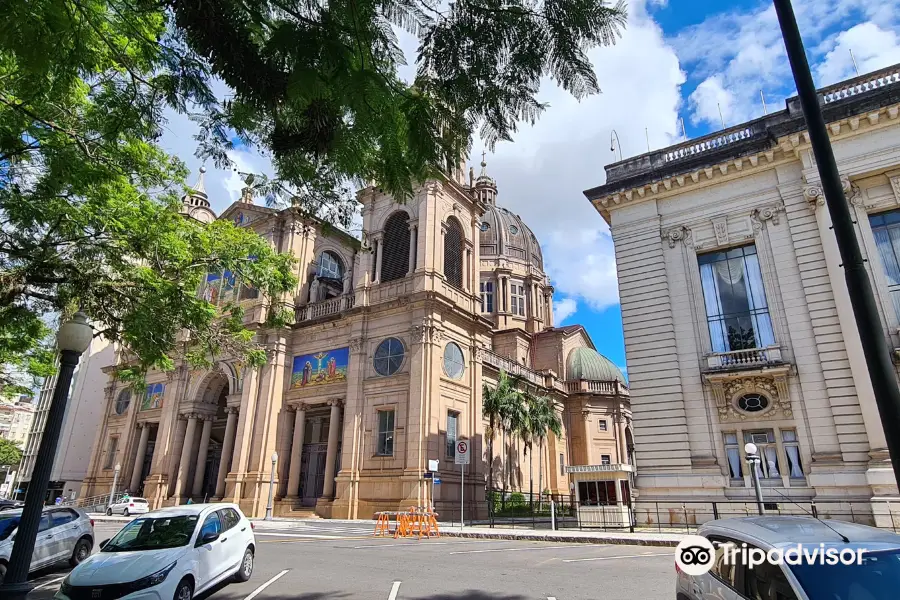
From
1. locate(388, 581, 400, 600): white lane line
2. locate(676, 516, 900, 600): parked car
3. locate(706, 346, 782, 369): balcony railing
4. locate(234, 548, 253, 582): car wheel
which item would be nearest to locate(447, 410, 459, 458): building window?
locate(706, 346, 782, 369): balcony railing

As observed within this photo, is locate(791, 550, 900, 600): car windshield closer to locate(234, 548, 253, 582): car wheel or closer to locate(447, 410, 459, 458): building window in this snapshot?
locate(234, 548, 253, 582): car wheel

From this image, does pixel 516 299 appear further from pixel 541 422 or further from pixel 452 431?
pixel 452 431

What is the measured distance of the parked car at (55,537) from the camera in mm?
11820

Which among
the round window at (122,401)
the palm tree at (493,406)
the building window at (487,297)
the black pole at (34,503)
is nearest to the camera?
the black pole at (34,503)

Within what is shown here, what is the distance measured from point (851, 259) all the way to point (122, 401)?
188 feet

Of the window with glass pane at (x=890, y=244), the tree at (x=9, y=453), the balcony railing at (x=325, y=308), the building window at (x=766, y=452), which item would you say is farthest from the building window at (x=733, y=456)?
the tree at (x=9, y=453)

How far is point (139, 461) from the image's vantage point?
45.1 m

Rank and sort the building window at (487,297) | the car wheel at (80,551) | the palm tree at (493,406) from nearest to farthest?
1. the car wheel at (80,551)
2. the palm tree at (493,406)
3. the building window at (487,297)

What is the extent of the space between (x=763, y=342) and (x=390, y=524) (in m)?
17.9

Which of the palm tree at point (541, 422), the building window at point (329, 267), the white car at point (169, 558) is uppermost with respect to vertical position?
the building window at point (329, 267)

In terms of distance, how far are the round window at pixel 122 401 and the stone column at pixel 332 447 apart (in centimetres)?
2620

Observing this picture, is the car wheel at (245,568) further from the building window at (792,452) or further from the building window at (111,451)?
the building window at (111,451)

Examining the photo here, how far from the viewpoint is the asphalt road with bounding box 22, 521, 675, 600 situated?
9.20m

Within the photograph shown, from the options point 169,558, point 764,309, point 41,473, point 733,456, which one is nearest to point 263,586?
point 169,558
